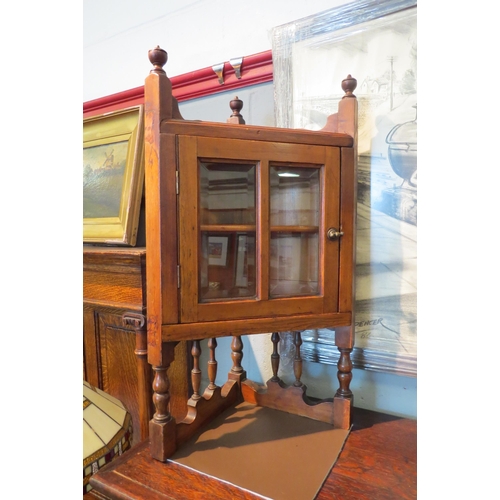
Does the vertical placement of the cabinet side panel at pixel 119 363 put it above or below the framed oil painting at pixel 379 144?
below

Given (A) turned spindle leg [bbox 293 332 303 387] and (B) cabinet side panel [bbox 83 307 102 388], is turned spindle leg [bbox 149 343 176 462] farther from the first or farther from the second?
(B) cabinet side panel [bbox 83 307 102 388]

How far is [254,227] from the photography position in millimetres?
757

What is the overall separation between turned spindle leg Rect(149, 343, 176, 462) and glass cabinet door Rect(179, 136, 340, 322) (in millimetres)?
134

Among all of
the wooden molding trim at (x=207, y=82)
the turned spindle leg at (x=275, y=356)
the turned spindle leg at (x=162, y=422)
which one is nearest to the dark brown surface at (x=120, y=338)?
the turned spindle leg at (x=162, y=422)

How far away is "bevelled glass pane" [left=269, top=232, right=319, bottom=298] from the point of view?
788mm

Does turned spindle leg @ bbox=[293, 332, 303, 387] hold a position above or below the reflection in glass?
below

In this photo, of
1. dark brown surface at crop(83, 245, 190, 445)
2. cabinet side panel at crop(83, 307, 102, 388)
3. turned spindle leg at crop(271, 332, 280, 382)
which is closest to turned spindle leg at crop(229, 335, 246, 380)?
turned spindle leg at crop(271, 332, 280, 382)

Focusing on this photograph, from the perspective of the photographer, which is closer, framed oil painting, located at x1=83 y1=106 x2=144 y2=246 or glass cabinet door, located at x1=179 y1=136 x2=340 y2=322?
glass cabinet door, located at x1=179 y1=136 x2=340 y2=322

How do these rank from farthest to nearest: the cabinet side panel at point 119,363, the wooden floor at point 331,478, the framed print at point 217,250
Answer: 1. the cabinet side panel at point 119,363
2. the framed print at point 217,250
3. the wooden floor at point 331,478

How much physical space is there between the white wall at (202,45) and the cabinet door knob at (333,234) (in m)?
0.44

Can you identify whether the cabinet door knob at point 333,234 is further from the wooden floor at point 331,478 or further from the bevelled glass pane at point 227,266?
the wooden floor at point 331,478

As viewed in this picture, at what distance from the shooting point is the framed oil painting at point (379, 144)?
34.7 inches
